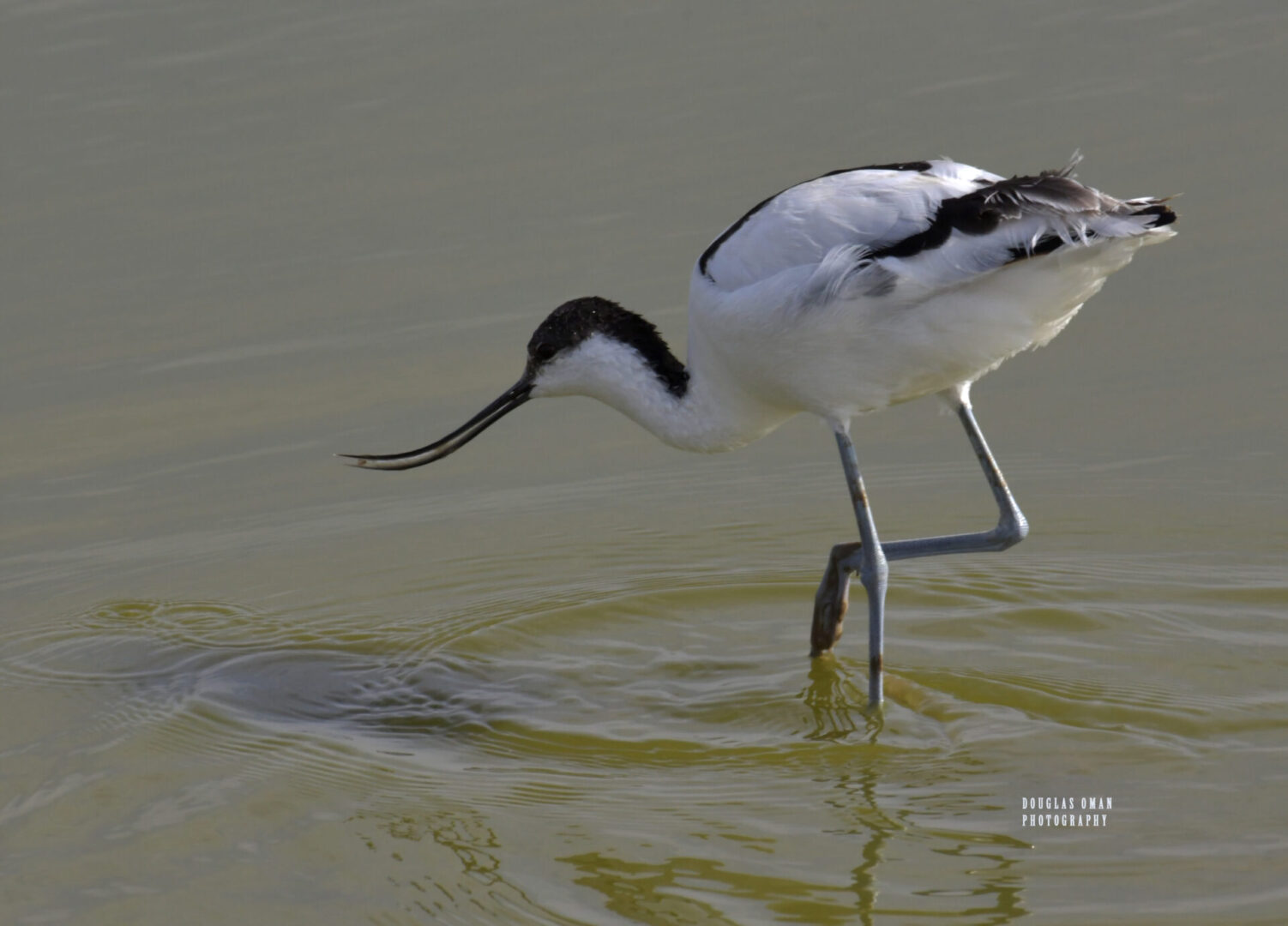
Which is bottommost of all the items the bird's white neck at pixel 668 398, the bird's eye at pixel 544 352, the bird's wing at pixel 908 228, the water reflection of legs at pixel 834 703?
the water reflection of legs at pixel 834 703

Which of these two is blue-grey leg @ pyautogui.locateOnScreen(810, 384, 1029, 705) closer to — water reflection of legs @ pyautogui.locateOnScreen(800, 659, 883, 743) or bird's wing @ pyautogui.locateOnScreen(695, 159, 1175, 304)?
water reflection of legs @ pyautogui.locateOnScreen(800, 659, 883, 743)

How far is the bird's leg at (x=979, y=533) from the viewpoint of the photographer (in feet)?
23.1

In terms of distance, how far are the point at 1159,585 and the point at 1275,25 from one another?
18.9ft

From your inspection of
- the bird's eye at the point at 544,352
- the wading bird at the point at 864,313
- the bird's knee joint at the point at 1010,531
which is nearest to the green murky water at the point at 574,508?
the bird's knee joint at the point at 1010,531

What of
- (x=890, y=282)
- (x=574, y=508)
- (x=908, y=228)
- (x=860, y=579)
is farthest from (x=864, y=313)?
(x=574, y=508)

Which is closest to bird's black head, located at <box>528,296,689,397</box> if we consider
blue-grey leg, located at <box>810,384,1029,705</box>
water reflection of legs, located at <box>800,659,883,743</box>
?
blue-grey leg, located at <box>810,384,1029,705</box>

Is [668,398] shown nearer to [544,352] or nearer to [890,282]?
[544,352]

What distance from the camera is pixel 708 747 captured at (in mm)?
6281

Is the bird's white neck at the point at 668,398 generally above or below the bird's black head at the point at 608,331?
below

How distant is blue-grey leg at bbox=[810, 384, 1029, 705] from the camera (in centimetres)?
666

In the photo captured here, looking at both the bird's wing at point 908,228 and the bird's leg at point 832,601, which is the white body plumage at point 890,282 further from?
the bird's leg at point 832,601

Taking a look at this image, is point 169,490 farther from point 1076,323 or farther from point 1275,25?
point 1275,25

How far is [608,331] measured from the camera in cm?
707

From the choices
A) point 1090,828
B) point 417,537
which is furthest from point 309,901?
point 417,537
